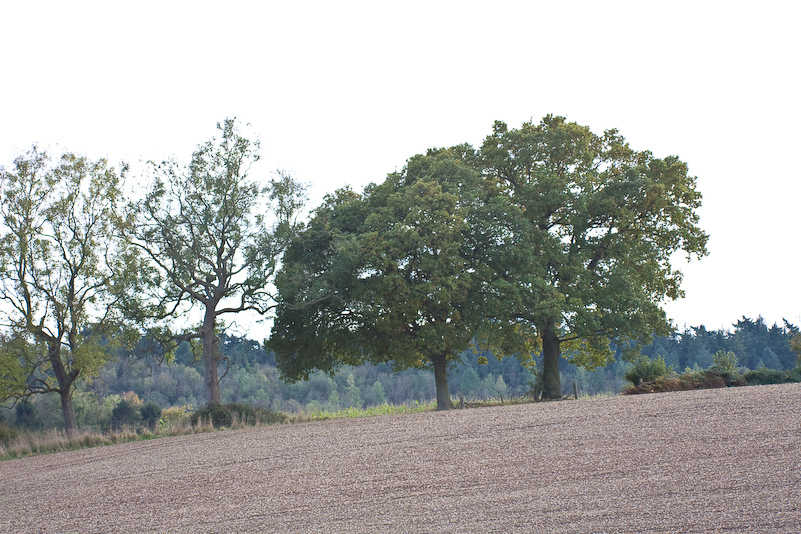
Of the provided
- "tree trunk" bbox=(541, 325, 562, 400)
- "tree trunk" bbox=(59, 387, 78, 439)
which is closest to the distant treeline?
"tree trunk" bbox=(541, 325, 562, 400)

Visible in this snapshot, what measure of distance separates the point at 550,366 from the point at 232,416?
45.5ft

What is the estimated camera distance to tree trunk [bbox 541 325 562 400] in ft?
89.2

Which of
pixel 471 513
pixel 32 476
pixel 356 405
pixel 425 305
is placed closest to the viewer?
pixel 471 513

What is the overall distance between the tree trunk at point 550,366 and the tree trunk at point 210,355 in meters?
13.1

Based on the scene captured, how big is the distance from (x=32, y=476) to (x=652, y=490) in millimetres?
12408

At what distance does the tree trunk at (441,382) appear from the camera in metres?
24.7

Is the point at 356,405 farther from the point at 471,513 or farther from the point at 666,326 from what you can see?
the point at 471,513

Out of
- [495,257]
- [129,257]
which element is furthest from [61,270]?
[495,257]

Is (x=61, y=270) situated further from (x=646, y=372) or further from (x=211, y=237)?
(x=646, y=372)

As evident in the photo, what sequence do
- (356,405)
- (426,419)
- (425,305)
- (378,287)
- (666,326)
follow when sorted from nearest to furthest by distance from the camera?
(426,419), (378,287), (425,305), (666,326), (356,405)

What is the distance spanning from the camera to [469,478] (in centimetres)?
980

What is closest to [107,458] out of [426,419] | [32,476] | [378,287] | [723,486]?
[32,476]

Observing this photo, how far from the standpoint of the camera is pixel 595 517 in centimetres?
750

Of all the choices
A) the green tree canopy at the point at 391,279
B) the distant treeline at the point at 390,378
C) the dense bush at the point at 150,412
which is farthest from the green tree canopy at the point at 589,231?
the distant treeline at the point at 390,378
